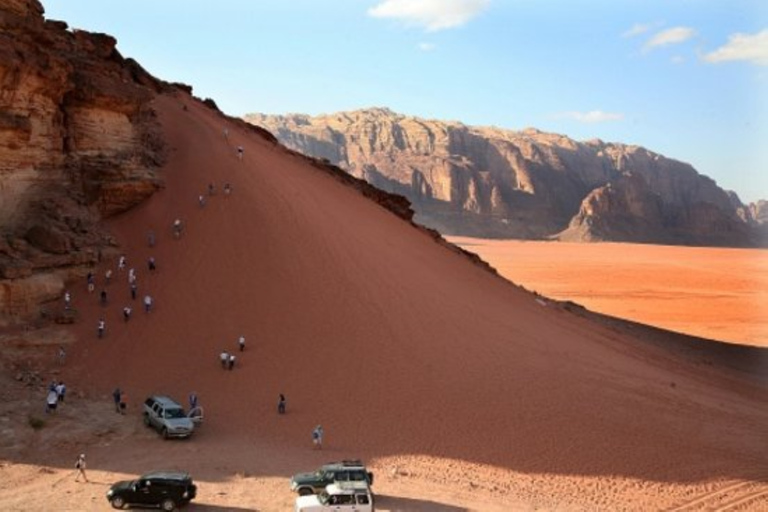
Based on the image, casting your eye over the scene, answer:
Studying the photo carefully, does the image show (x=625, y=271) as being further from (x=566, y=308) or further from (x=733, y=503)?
(x=733, y=503)

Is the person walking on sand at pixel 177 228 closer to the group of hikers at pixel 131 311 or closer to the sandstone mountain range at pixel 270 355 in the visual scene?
the group of hikers at pixel 131 311

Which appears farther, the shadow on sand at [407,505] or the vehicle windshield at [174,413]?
the vehicle windshield at [174,413]

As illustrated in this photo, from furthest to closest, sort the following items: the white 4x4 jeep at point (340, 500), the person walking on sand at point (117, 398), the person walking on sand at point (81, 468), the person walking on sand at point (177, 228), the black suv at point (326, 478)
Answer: the person walking on sand at point (177, 228) < the person walking on sand at point (117, 398) < the person walking on sand at point (81, 468) < the black suv at point (326, 478) < the white 4x4 jeep at point (340, 500)

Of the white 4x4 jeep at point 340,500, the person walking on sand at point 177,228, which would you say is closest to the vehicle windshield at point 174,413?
the white 4x4 jeep at point 340,500

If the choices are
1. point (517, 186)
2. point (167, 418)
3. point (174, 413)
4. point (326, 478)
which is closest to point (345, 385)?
point (174, 413)

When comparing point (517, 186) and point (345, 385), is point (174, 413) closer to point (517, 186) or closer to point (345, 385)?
point (345, 385)

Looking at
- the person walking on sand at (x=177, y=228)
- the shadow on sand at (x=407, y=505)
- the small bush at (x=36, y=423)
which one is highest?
the person walking on sand at (x=177, y=228)

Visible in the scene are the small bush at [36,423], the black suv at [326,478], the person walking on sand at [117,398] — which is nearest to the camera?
the black suv at [326,478]
